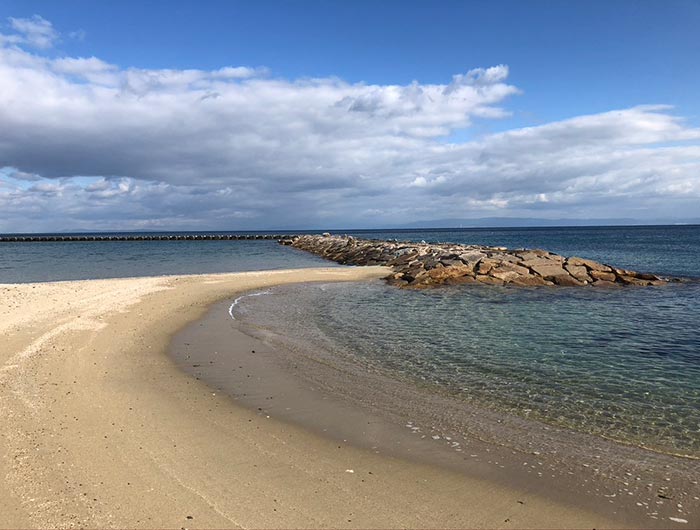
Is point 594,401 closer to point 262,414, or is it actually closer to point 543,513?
point 543,513

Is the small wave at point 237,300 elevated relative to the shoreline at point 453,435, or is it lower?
lower

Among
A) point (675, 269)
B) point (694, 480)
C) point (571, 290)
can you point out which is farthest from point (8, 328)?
point (675, 269)

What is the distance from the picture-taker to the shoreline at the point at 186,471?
480 cm

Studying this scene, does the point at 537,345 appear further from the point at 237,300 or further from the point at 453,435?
the point at 237,300

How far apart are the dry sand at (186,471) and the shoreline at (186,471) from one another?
0.02 metres

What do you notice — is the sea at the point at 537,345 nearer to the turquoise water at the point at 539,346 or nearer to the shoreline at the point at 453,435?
the turquoise water at the point at 539,346

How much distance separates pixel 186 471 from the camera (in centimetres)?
567

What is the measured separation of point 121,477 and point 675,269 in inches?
1651

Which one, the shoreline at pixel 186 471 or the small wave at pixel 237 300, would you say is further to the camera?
the small wave at pixel 237 300

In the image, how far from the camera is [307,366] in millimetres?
10805

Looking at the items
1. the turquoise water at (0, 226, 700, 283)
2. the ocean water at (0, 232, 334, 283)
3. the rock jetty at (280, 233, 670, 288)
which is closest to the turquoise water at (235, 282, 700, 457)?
the rock jetty at (280, 233, 670, 288)

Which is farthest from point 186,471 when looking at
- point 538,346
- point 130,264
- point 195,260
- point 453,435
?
point 195,260

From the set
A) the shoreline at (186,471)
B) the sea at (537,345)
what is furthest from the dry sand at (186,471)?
the sea at (537,345)

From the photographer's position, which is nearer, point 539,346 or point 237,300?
point 539,346
